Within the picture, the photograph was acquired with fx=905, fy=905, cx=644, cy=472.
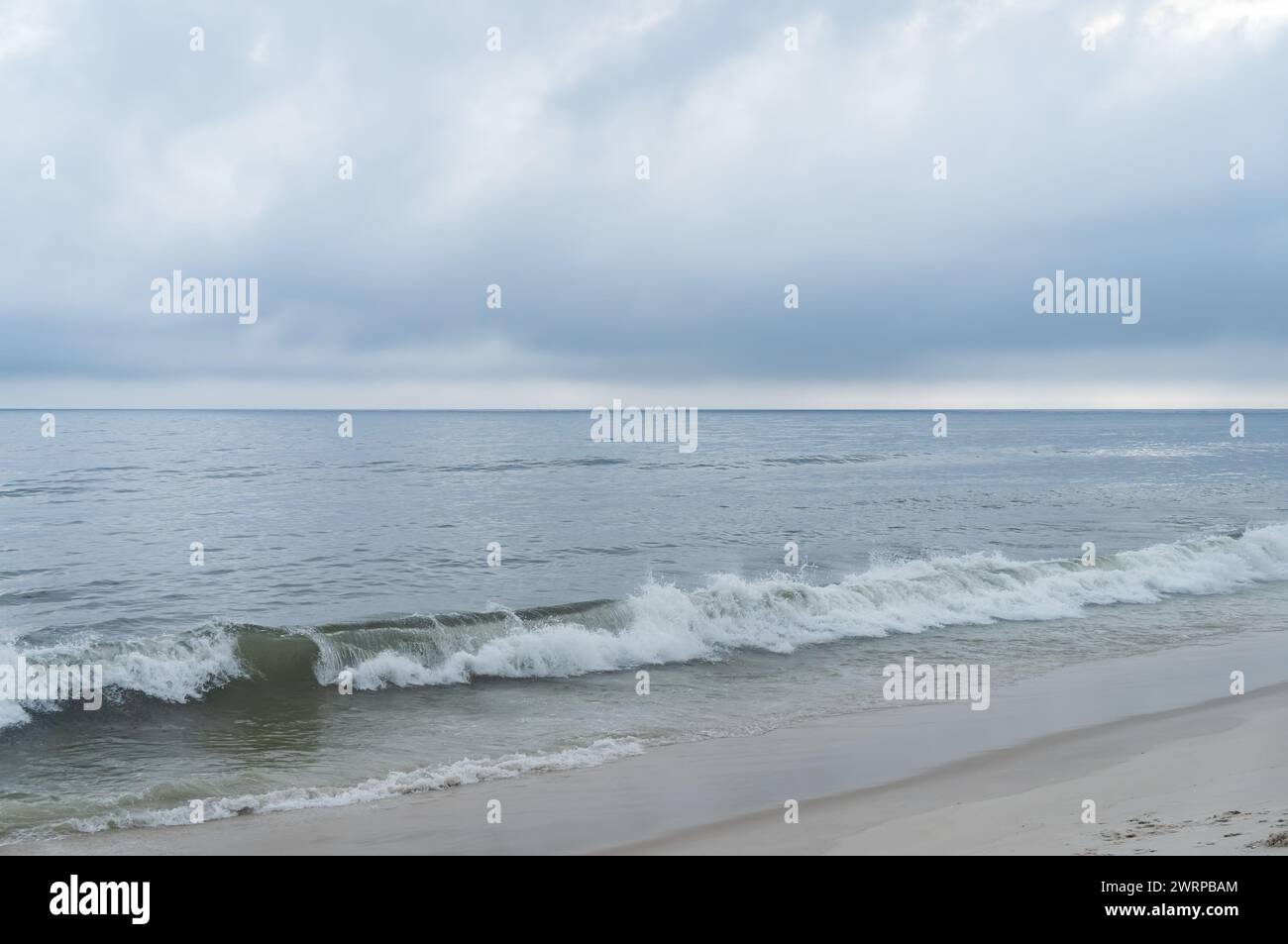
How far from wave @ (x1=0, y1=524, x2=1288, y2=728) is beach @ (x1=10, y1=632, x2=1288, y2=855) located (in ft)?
17.3

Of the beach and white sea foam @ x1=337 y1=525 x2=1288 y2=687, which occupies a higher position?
white sea foam @ x1=337 y1=525 x2=1288 y2=687

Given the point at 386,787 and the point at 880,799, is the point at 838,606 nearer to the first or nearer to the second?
the point at 880,799

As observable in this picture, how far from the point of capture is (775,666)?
16.5 metres

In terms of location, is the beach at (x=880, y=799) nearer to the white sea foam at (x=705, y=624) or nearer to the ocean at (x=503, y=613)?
the ocean at (x=503, y=613)

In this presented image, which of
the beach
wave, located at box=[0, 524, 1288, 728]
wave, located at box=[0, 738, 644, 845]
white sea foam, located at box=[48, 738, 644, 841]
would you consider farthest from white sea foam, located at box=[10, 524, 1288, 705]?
the beach

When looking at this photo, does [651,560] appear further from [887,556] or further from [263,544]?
[263,544]

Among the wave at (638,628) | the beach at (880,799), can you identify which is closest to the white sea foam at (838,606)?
the wave at (638,628)

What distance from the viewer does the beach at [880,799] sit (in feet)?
25.0

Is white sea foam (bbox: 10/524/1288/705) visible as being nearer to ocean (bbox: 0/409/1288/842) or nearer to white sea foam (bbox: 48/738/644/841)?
ocean (bbox: 0/409/1288/842)

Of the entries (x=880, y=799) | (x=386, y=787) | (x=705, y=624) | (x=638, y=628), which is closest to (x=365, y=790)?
(x=386, y=787)

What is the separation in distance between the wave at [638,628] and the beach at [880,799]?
5.26 meters

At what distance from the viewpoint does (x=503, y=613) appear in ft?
59.8

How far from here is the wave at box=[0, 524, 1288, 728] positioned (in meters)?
15.0

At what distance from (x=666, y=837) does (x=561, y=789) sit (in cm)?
191
